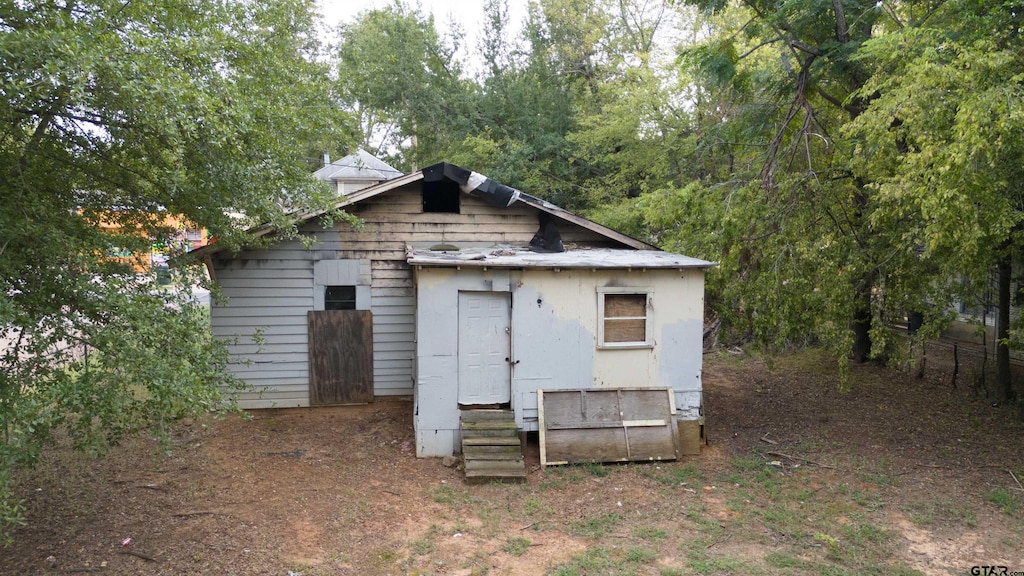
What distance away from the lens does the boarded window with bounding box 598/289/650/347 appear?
9680 millimetres

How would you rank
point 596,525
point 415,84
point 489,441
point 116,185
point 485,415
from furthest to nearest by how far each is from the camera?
1. point 415,84
2. point 485,415
3. point 489,441
4. point 596,525
5. point 116,185

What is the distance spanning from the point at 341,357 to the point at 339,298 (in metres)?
1.03

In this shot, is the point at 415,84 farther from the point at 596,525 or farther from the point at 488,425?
the point at 596,525

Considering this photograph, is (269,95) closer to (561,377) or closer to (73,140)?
(73,140)

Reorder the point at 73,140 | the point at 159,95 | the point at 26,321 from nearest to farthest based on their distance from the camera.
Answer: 1. the point at 26,321
2. the point at 159,95
3. the point at 73,140

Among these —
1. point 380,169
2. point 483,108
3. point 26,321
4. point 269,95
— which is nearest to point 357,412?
point 269,95

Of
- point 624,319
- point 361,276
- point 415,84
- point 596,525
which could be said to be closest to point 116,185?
point 361,276

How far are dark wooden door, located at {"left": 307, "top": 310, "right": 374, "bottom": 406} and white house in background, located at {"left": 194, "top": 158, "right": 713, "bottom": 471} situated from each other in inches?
0.7

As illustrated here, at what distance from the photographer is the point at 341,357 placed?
37.6ft

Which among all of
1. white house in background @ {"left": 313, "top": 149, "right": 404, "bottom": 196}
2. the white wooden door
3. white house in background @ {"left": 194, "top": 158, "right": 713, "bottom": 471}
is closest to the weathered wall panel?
white house in background @ {"left": 194, "top": 158, "right": 713, "bottom": 471}

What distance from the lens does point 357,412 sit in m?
11.4

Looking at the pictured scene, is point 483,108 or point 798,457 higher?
point 483,108

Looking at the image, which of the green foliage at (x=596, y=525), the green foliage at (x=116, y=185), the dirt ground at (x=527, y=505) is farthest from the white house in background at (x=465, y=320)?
the green foliage at (x=116, y=185)

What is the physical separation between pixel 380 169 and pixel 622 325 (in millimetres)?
12389
